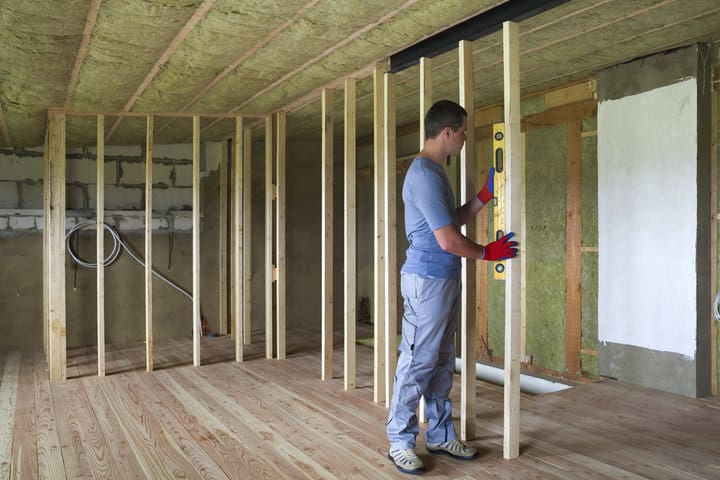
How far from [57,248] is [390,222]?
112 inches

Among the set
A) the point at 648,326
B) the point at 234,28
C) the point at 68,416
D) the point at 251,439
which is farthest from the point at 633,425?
the point at 68,416

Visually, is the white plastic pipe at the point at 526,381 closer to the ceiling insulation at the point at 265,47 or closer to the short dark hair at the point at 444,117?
the ceiling insulation at the point at 265,47

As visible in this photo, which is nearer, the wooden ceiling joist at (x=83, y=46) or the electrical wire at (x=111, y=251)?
the wooden ceiling joist at (x=83, y=46)

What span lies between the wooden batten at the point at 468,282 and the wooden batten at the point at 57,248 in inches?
134

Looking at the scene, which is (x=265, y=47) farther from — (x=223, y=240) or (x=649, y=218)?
(x=223, y=240)

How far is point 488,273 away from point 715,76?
2.58m

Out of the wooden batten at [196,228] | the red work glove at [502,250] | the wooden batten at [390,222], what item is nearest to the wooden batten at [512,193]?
the red work glove at [502,250]

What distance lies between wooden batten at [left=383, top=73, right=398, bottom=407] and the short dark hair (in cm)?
100

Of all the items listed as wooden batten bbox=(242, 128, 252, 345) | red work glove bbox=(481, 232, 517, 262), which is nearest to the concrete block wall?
wooden batten bbox=(242, 128, 252, 345)

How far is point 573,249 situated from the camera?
16.6 ft

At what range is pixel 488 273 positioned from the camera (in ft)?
19.4

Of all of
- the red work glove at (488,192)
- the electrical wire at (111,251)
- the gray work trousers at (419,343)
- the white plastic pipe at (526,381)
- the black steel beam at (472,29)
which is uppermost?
the black steel beam at (472,29)

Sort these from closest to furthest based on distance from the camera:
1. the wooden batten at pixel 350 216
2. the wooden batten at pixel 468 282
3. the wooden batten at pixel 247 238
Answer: the wooden batten at pixel 468 282, the wooden batten at pixel 350 216, the wooden batten at pixel 247 238

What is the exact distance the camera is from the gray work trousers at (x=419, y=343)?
9.42 feet
